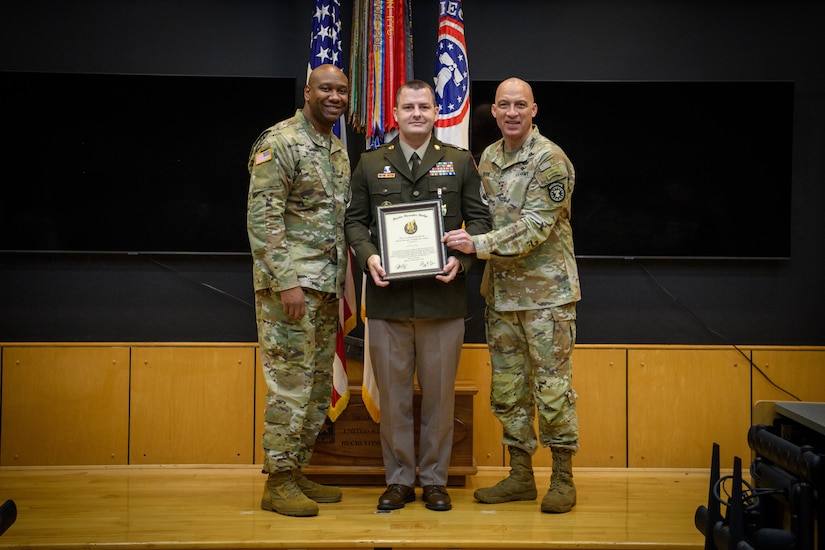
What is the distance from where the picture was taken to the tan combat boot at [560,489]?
3.47 m

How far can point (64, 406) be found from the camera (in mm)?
4324

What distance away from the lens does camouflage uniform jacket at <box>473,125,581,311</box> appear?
3.41 meters

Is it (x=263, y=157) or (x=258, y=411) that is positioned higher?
(x=263, y=157)

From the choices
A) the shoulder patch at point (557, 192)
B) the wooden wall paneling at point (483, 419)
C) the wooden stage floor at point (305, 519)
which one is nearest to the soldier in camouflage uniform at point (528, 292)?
the shoulder patch at point (557, 192)

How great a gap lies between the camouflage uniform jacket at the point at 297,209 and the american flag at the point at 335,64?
0.36 metres

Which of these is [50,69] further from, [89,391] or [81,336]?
[89,391]

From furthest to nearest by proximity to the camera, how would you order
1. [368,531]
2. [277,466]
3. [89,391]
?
[89,391] → [277,466] → [368,531]

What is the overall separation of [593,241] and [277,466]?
200 centimetres

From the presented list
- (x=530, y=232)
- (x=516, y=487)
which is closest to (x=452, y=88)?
(x=530, y=232)

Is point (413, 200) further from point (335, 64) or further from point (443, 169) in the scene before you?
point (335, 64)

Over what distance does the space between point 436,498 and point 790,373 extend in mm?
Answer: 2082

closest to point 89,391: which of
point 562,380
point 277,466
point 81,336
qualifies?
point 81,336

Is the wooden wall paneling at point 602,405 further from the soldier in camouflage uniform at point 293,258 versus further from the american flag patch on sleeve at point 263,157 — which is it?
the american flag patch on sleeve at point 263,157

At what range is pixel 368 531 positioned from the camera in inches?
124
